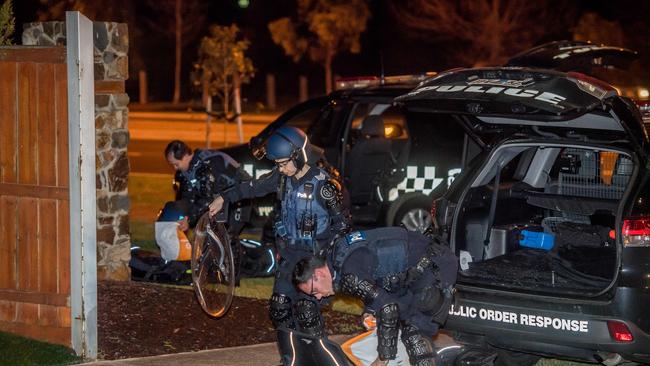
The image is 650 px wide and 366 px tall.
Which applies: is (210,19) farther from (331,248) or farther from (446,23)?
(331,248)

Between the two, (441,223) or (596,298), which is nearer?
(596,298)

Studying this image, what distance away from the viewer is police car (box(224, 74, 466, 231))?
10.3 metres

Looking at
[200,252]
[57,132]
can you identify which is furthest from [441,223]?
[57,132]

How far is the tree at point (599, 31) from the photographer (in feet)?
82.5

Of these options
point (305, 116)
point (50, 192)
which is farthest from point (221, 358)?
point (305, 116)

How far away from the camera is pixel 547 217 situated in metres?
7.16

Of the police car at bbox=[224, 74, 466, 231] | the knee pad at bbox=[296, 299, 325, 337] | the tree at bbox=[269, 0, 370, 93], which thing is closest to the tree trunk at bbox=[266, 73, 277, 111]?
the tree at bbox=[269, 0, 370, 93]

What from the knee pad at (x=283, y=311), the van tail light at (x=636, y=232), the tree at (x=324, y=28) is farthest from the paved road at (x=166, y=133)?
the van tail light at (x=636, y=232)

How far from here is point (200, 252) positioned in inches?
299

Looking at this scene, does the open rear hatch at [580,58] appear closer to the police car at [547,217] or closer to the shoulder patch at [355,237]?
the police car at [547,217]

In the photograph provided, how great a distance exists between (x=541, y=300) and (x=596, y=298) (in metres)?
0.31

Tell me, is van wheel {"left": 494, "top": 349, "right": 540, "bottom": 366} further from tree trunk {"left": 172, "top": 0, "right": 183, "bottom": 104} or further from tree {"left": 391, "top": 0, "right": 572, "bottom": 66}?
tree trunk {"left": 172, "top": 0, "right": 183, "bottom": 104}

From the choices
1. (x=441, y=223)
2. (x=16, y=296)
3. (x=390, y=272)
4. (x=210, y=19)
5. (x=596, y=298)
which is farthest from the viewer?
(x=210, y=19)

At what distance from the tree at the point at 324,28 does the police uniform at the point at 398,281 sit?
29374 mm
